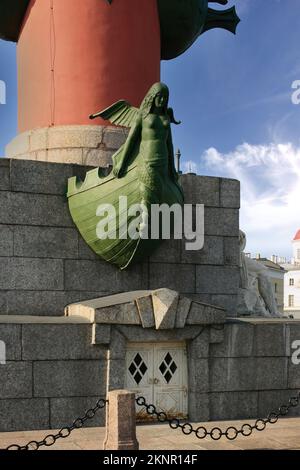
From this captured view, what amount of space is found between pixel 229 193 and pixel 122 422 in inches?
201

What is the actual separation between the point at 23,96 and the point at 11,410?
5.73 metres

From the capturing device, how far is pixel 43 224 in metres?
9.45

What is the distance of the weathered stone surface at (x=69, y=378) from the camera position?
8.16m

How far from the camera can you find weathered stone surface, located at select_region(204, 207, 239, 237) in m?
10.4

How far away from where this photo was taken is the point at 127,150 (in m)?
9.24

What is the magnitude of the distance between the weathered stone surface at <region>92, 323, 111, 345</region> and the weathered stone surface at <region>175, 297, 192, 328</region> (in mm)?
914

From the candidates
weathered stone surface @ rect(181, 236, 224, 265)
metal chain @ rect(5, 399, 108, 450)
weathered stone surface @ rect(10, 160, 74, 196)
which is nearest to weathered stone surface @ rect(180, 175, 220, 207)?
weathered stone surface @ rect(181, 236, 224, 265)

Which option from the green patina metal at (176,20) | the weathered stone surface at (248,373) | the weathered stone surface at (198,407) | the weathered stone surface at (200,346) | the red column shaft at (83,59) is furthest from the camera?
the green patina metal at (176,20)

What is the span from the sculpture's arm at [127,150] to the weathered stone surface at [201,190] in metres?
1.34

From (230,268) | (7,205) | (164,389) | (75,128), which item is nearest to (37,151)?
(75,128)

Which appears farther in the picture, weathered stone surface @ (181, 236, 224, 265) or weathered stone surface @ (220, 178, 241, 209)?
weathered stone surface @ (220, 178, 241, 209)

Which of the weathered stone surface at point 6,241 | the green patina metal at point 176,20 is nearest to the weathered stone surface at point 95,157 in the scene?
the weathered stone surface at point 6,241

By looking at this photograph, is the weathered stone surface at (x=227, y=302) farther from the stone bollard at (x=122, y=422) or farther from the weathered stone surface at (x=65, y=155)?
the stone bollard at (x=122, y=422)

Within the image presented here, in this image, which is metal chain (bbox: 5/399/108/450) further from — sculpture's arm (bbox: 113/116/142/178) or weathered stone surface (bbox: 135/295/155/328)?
sculpture's arm (bbox: 113/116/142/178)
